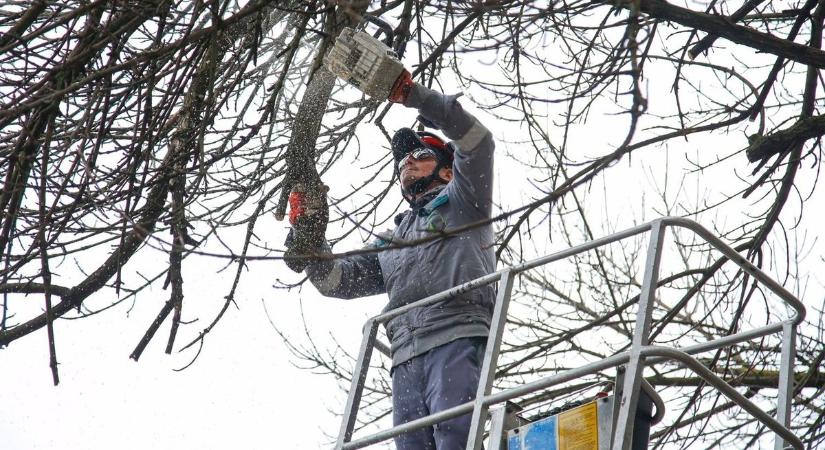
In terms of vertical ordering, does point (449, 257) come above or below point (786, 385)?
above

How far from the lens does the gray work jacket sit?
464cm

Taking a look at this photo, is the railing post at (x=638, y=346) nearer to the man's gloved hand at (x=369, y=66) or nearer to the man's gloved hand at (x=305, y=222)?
the man's gloved hand at (x=369, y=66)

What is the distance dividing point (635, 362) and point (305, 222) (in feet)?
7.42

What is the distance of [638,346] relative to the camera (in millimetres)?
3311

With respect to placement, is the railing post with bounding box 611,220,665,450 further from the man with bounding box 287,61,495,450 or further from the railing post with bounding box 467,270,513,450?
the man with bounding box 287,61,495,450

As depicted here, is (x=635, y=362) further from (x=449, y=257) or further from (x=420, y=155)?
(x=420, y=155)

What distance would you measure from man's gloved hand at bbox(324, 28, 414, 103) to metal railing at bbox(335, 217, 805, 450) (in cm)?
108

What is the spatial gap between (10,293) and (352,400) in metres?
1.84

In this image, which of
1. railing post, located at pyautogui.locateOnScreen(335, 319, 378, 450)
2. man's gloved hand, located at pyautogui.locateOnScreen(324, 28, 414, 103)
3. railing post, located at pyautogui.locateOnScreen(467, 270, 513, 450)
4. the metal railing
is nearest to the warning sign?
the metal railing

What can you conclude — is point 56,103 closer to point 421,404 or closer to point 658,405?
point 421,404

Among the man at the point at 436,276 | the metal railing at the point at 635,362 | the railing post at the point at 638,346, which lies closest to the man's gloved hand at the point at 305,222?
the man at the point at 436,276

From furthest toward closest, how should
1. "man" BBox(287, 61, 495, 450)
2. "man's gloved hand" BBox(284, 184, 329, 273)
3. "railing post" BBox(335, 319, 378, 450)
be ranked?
"man's gloved hand" BBox(284, 184, 329, 273), "man" BBox(287, 61, 495, 450), "railing post" BBox(335, 319, 378, 450)

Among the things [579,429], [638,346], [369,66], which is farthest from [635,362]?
[369,66]

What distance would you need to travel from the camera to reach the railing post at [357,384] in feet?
13.7
